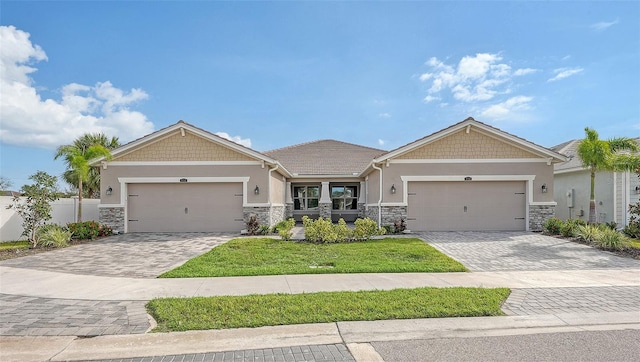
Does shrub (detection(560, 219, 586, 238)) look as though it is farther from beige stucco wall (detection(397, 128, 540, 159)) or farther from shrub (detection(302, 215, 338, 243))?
shrub (detection(302, 215, 338, 243))

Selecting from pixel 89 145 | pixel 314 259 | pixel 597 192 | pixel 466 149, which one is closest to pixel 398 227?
Answer: pixel 466 149

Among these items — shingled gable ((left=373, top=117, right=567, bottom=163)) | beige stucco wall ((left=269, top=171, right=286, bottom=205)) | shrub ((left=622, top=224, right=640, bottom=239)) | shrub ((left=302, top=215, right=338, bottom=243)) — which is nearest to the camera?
shrub ((left=302, top=215, right=338, bottom=243))

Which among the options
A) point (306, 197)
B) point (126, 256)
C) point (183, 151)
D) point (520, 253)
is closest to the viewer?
point (126, 256)

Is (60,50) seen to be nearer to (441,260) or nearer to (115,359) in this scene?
(115,359)

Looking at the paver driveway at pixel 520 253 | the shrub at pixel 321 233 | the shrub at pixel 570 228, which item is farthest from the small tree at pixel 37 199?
the shrub at pixel 570 228

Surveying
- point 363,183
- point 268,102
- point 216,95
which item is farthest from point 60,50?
point 363,183

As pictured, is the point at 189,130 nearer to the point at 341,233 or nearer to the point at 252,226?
the point at 252,226

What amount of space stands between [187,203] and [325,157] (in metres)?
11.1

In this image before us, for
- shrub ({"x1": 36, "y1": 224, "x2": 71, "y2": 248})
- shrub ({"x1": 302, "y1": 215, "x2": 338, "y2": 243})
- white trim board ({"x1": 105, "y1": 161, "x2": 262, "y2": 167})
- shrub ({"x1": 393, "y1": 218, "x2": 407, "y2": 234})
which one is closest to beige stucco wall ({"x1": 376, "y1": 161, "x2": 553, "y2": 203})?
shrub ({"x1": 393, "y1": 218, "x2": 407, "y2": 234})

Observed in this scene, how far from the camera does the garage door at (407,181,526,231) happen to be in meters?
14.7

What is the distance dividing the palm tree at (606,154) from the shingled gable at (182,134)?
1208 cm

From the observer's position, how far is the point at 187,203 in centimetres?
1495

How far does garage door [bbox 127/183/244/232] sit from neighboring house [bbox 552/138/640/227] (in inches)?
595

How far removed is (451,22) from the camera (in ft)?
39.6
